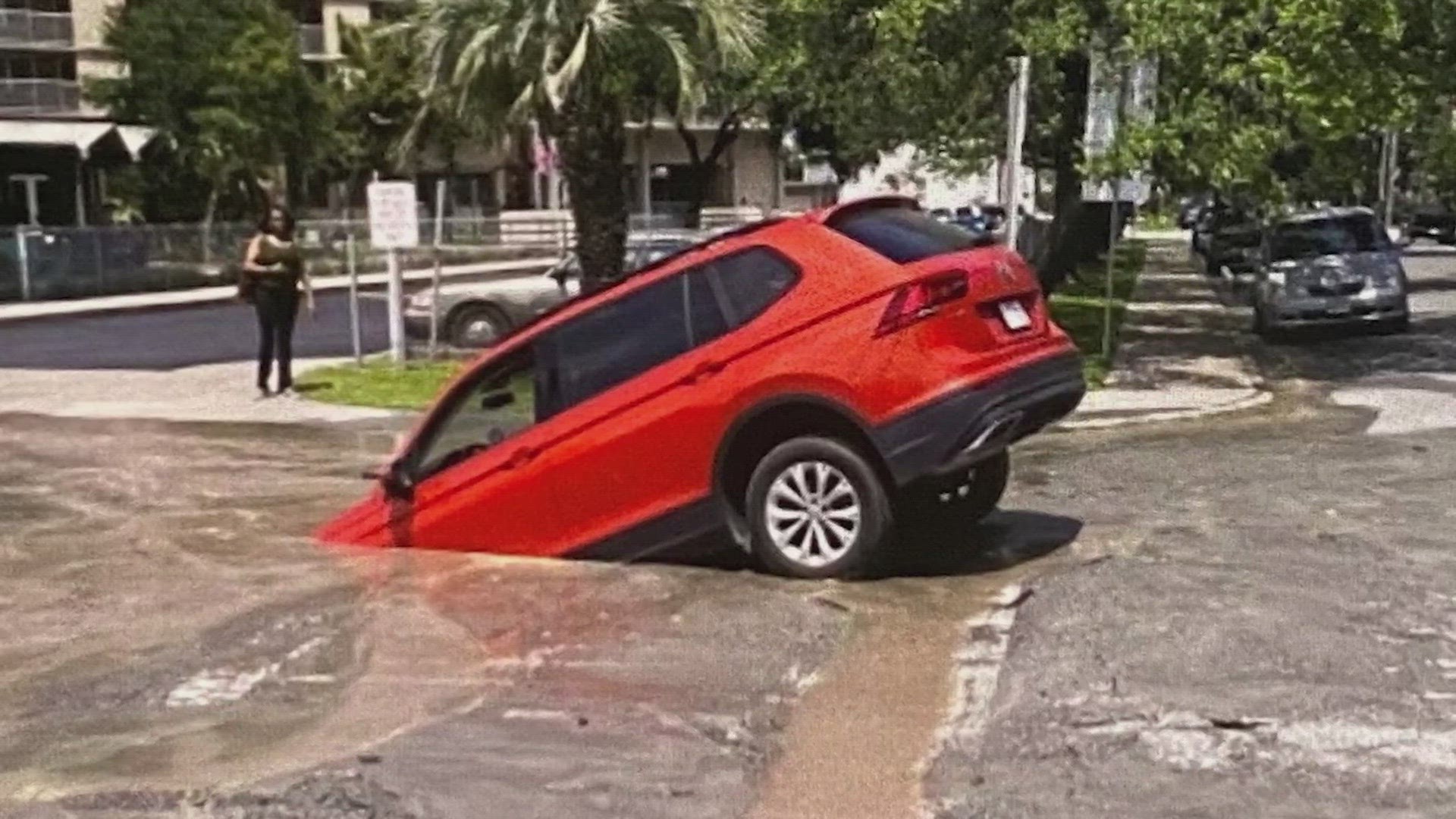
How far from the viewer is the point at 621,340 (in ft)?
30.4

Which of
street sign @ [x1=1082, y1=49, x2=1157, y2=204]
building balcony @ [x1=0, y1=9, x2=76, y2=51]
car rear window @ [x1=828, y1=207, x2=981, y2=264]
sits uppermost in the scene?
building balcony @ [x1=0, y1=9, x2=76, y2=51]

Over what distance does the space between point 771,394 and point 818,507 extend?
594 millimetres

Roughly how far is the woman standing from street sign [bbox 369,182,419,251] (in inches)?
93.5

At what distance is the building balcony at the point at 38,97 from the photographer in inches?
2259

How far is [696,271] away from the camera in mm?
9102

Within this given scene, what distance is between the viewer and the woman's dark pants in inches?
717

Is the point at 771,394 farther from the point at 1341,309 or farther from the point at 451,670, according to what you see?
the point at 1341,309

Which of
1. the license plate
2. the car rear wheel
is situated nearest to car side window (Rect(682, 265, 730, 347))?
the license plate

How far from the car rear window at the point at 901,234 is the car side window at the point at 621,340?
877 mm

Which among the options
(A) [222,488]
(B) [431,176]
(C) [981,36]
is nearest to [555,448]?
(A) [222,488]

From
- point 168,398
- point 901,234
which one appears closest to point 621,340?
point 901,234

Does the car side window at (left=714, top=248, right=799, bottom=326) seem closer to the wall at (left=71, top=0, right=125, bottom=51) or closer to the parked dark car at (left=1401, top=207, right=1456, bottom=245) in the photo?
the parked dark car at (left=1401, top=207, right=1456, bottom=245)

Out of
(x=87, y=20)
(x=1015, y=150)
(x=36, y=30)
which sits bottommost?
(x=1015, y=150)

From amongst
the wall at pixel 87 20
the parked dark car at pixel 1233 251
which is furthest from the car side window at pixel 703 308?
the wall at pixel 87 20
